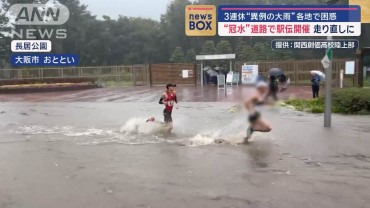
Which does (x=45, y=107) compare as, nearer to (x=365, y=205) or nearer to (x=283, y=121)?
(x=283, y=121)

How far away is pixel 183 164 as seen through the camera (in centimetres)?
941

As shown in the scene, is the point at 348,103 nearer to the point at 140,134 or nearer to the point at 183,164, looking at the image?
the point at 140,134

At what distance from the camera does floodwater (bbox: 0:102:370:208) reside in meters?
7.12

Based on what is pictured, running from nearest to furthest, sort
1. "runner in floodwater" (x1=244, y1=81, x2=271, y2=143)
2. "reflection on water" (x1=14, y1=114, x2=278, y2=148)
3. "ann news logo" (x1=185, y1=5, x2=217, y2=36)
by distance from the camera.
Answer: "runner in floodwater" (x1=244, y1=81, x2=271, y2=143) < "ann news logo" (x1=185, y1=5, x2=217, y2=36) < "reflection on water" (x1=14, y1=114, x2=278, y2=148)

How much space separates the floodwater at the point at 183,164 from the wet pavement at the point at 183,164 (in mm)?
20

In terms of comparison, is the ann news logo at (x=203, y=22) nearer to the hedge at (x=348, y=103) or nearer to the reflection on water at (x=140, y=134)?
the reflection on water at (x=140, y=134)

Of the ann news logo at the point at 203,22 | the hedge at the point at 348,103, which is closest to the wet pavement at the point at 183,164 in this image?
the hedge at the point at 348,103

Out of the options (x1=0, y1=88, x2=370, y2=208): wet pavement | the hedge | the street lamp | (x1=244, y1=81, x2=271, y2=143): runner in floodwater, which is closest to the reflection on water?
(x1=0, y1=88, x2=370, y2=208): wet pavement

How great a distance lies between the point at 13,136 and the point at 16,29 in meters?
38.2

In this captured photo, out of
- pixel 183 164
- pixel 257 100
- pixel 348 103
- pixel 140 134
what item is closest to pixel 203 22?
pixel 140 134

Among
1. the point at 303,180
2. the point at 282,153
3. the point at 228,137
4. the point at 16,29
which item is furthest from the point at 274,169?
the point at 16,29

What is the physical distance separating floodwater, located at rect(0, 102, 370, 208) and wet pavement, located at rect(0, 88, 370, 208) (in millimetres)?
20

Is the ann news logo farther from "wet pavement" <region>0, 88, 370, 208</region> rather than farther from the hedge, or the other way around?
the hedge

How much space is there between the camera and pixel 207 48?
53.5 metres
